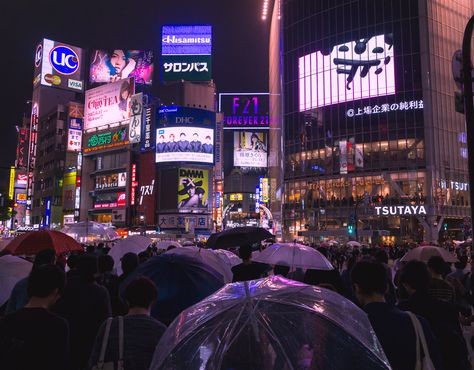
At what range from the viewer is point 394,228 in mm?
57844

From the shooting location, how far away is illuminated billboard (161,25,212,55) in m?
75.6

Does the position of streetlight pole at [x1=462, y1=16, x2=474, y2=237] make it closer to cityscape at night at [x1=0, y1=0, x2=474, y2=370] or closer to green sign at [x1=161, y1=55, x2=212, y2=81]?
cityscape at night at [x1=0, y1=0, x2=474, y2=370]

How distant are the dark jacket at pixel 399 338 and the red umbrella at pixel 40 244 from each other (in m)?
7.14

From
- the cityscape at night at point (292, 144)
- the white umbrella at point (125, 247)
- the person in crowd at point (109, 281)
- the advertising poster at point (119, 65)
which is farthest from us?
the advertising poster at point (119, 65)

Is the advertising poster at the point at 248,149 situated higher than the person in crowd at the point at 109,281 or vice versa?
Answer: the advertising poster at the point at 248,149

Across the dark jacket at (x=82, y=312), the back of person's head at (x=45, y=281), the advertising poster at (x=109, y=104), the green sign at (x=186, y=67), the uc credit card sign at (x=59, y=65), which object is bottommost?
the dark jacket at (x=82, y=312)

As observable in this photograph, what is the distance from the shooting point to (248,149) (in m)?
80.1

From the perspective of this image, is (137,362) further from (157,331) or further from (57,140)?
(57,140)

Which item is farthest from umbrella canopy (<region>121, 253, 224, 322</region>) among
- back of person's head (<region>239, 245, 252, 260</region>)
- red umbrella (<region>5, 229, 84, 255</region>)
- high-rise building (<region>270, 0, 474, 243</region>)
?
high-rise building (<region>270, 0, 474, 243</region>)

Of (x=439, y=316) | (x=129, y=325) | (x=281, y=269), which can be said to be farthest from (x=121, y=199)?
(x=129, y=325)

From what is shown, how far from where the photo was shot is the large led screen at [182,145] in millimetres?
63875

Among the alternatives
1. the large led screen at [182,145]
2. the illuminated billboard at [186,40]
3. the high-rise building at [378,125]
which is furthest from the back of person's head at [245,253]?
the illuminated billboard at [186,40]

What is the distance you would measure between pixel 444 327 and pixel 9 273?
16.9 feet

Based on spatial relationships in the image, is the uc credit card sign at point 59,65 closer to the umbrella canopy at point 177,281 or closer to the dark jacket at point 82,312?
the umbrella canopy at point 177,281
